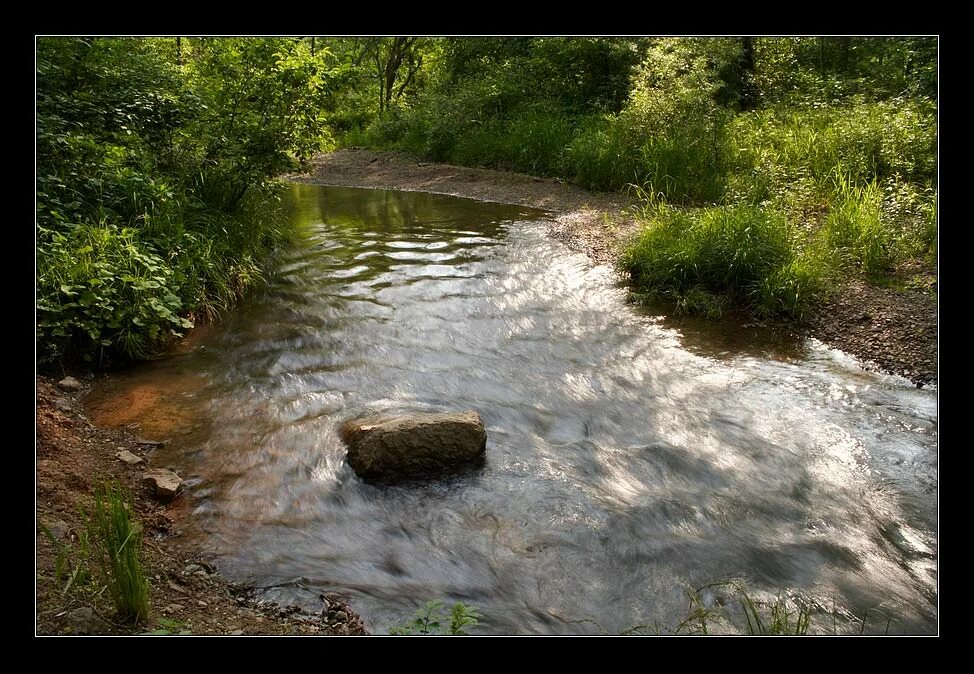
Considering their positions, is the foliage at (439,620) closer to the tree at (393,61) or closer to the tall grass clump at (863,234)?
the tall grass clump at (863,234)

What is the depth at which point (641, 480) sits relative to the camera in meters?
5.16

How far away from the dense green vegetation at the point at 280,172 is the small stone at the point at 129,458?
1603mm

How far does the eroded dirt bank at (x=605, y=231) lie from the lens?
708 cm

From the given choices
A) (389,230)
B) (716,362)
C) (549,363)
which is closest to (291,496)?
(549,363)

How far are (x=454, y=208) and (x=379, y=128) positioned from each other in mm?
10145

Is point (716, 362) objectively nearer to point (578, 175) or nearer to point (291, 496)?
point (291, 496)

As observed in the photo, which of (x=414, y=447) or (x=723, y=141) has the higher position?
(x=723, y=141)

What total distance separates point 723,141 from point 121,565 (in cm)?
1277

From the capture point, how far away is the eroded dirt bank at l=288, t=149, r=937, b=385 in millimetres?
7082

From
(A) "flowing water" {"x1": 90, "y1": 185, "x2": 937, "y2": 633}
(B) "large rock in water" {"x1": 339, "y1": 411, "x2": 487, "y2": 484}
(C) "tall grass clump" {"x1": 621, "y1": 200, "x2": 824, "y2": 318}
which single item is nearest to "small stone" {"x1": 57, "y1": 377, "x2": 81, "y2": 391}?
(A) "flowing water" {"x1": 90, "y1": 185, "x2": 937, "y2": 633}

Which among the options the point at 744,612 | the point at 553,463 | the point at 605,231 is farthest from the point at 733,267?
the point at 744,612

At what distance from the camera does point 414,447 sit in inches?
200

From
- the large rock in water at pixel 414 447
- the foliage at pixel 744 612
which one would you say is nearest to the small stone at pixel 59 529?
the large rock in water at pixel 414 447

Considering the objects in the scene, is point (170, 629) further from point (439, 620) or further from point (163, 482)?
Answer: point (163, 482)
